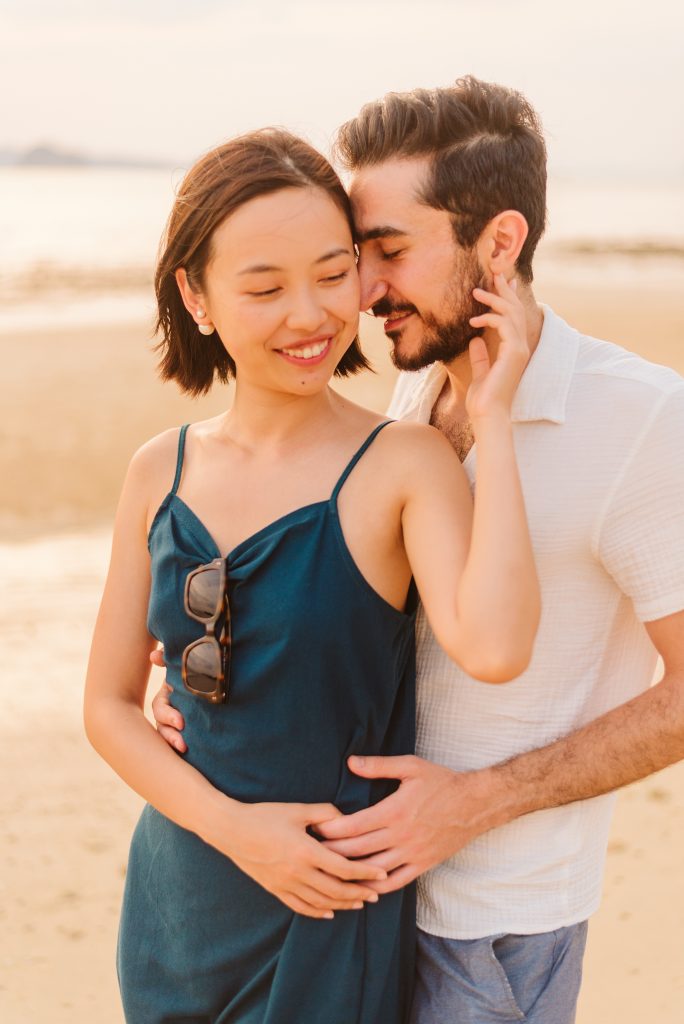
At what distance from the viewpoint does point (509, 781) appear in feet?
7.20

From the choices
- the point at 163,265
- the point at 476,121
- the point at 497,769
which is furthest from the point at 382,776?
the point at 476,121

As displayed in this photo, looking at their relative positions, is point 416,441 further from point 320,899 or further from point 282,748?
point 320,899

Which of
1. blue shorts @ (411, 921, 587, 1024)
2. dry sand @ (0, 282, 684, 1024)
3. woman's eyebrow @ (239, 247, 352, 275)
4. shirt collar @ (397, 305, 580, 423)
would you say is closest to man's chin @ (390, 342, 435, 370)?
shirt collar @ (397, 305, 580, 423)

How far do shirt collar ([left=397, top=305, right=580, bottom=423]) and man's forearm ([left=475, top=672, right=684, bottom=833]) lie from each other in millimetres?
553

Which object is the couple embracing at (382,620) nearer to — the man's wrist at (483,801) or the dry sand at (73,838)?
the man's wrist at (483,801)

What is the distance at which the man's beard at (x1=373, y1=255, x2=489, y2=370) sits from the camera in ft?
7.74

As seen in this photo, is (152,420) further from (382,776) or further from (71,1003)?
(382,776)

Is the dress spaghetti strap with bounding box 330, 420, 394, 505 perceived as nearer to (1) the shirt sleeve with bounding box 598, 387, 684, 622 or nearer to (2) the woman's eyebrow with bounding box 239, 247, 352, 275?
(2) the woman's eyebrow with bounding box 239, 247, 352, 275

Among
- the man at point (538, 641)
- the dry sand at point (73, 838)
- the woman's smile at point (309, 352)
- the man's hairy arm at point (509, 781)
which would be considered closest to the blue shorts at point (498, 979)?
the man at point (538, 641)

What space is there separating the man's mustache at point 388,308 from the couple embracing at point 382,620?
0.02 meters

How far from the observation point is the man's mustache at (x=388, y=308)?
2418 millimetres

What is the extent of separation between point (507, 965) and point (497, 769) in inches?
15.2

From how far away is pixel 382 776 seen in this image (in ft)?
6.93

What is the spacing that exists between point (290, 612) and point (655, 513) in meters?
0.68
